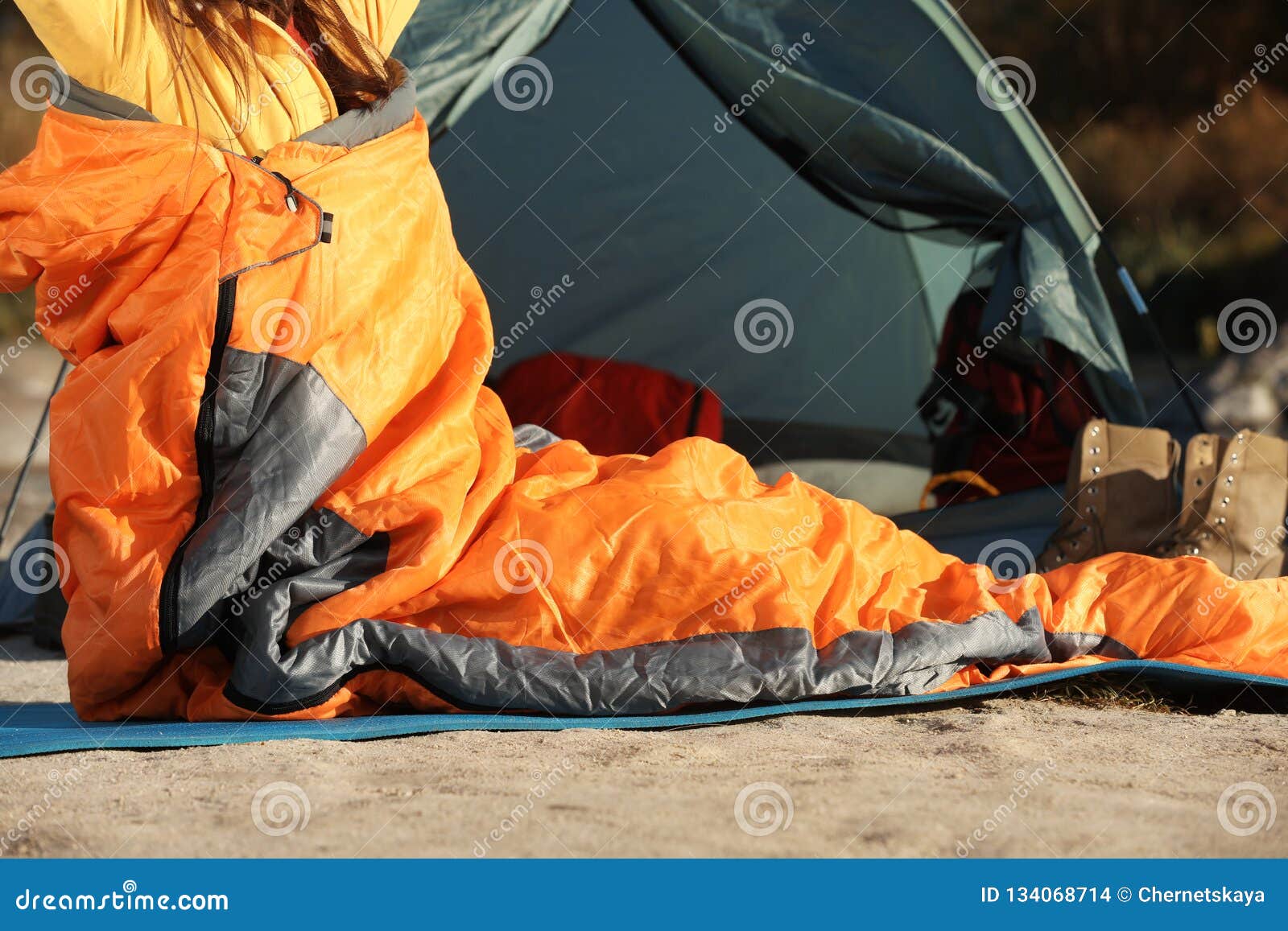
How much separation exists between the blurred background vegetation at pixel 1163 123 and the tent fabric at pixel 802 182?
10.1ft

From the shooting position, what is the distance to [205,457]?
119 centimetres

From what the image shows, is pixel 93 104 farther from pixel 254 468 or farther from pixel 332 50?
pixel 254 468

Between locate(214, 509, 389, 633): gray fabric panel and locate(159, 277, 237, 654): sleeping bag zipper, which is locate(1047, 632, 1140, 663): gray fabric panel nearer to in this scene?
locate(214, 509, 389, 633): gray fabric panel

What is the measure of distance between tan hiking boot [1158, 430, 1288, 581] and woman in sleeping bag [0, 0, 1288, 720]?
492 millimetres

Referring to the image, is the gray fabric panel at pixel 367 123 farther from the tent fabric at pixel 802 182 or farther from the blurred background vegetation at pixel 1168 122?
the blurred background vegetation at pixel 1168 122

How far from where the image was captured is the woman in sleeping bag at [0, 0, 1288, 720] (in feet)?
3.82

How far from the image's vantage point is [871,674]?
1.29 metres

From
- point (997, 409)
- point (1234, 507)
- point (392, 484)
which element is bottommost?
point (392, 484)

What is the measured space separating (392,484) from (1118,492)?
1177 millimetres

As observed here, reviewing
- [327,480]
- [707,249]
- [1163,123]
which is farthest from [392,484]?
[1163,123]

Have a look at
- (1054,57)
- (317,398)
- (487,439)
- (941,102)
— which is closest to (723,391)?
(941,102)

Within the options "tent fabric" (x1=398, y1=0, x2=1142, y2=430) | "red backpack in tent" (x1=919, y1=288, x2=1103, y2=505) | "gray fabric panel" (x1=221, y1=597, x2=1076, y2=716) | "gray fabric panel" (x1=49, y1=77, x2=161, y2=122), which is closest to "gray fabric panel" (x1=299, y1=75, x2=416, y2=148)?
"gray fabric panel" (x1=49, y1=77, x2=161, y2=122)

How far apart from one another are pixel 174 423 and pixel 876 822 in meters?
0.72

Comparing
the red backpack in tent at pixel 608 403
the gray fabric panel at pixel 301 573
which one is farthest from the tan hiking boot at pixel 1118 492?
the gray fabric panel at pixel 301 573
